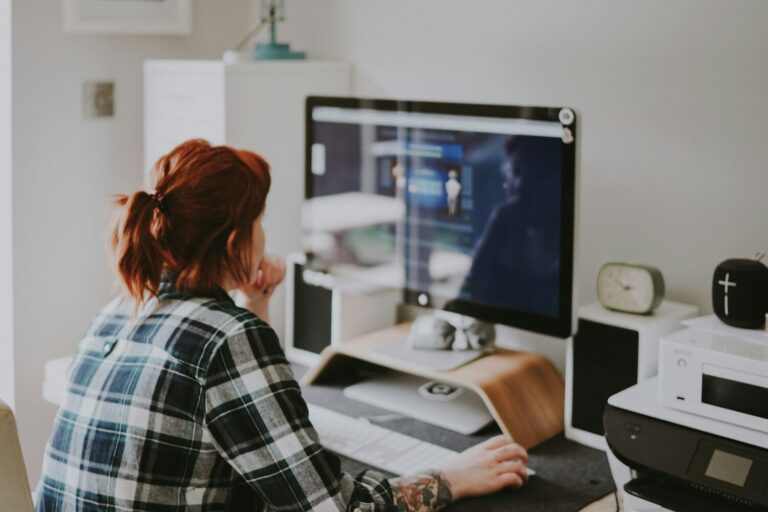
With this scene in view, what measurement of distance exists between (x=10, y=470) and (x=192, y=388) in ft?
0.94

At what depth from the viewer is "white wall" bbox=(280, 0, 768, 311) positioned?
1.92 meters

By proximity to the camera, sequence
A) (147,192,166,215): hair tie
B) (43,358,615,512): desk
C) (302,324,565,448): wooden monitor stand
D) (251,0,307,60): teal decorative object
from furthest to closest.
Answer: (251,0,307,60): teal decorative object < (302,324,565,448): wooden monitor stand < (43,358,615,512): desk < (147,192,166,215): hair tie

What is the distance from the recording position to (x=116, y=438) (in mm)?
1490

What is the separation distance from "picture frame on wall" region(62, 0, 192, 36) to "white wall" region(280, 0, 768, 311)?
66cm

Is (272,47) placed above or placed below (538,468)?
above

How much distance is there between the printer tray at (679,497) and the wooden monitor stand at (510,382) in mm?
379

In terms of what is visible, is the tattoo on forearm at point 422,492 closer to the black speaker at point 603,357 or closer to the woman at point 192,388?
the woman at point 192,388

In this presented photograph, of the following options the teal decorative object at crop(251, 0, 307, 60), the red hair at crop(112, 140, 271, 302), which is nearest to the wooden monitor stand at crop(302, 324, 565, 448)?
the red hair at crop(112, 140, 271, 302)

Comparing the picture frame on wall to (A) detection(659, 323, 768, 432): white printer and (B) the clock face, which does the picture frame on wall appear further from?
(A) detection(659, 323, 768, 432): white printer

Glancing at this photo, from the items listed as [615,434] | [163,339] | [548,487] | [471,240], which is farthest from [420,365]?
[163,339]

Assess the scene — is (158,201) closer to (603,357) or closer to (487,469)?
(487,469)

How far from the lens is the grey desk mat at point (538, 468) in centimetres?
172

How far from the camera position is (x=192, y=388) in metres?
1.44

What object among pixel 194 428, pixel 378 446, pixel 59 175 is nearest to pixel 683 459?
pixel 378 446
